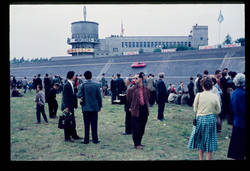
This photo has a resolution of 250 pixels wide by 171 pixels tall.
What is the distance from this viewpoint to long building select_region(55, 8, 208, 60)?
73812 millimetres

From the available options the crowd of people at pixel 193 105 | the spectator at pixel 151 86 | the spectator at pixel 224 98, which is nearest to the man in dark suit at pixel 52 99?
the crowd of people at pixel 193 105

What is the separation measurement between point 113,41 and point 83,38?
1166 centimetres

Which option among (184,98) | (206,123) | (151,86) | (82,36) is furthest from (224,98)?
(82,36)

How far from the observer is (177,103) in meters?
15.9

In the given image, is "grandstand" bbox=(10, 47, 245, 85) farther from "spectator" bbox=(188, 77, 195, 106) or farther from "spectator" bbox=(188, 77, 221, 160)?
"spectator" bbox=(188, 77, 221, 160)

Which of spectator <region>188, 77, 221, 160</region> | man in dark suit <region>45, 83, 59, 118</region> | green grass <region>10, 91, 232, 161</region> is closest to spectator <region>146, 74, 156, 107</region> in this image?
green grass <region>10, 91, 232, 161</region>

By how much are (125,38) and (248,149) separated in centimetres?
8020

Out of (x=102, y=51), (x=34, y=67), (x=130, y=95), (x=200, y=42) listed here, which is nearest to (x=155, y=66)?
(x=34, y=67)

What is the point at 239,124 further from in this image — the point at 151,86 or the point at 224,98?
the point at 151,86

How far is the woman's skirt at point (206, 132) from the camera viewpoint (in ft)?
17.1

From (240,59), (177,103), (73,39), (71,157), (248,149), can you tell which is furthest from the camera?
(73,39)

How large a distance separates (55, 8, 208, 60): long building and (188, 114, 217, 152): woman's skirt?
61.0 meters

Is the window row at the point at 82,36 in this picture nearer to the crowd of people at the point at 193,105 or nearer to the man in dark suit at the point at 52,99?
the man in dark suit at the point at 52,99

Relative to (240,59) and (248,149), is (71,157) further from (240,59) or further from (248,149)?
(240,59)
